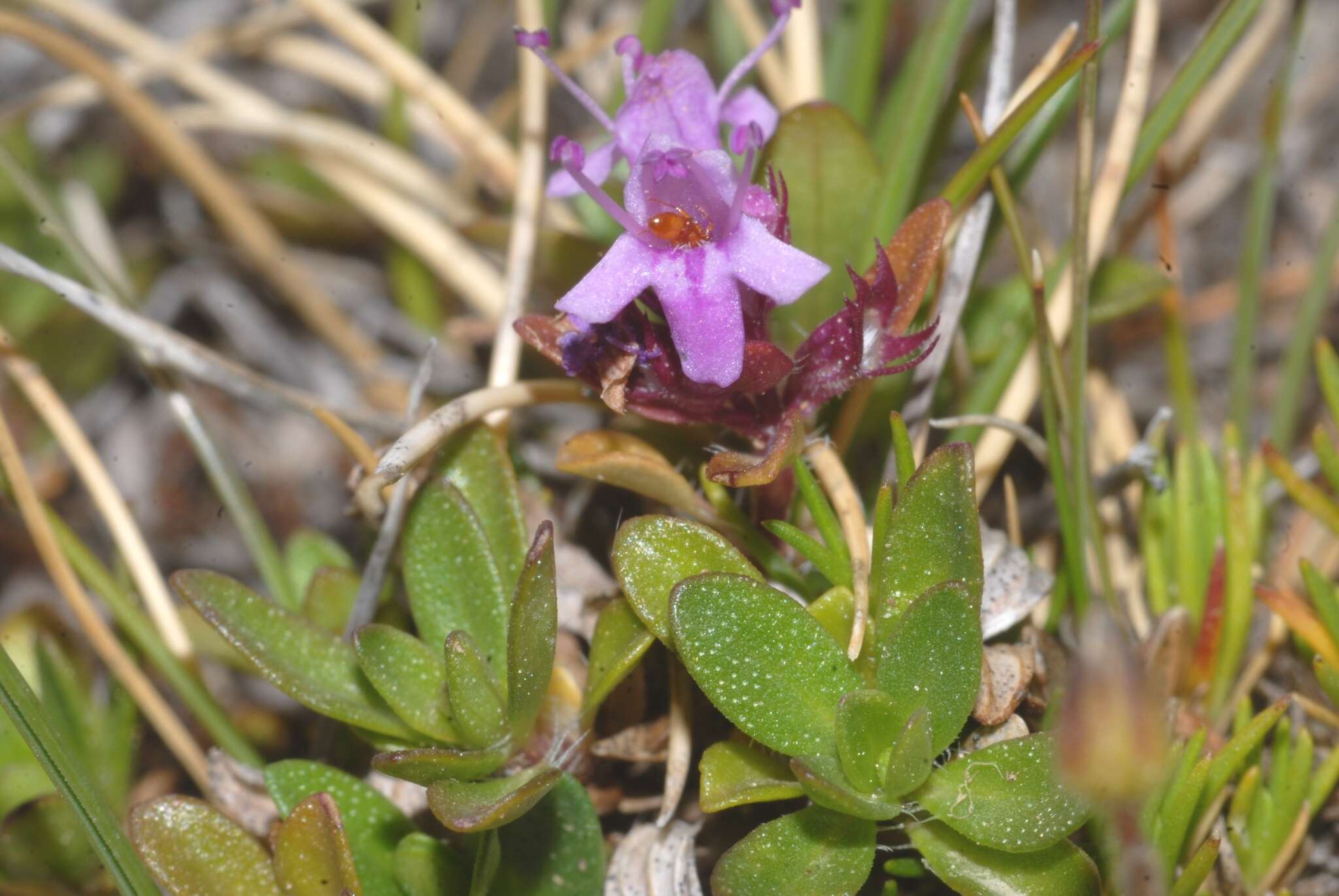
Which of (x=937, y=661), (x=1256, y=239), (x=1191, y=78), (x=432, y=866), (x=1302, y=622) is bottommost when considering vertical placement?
(x=432, y=866)

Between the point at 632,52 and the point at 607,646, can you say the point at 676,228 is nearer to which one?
the point at 632,52

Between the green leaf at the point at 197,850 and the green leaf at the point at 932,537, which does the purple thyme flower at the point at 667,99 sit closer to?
the green leaf at the point at 932,537

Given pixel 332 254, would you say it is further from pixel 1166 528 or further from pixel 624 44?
pixel 1166 528

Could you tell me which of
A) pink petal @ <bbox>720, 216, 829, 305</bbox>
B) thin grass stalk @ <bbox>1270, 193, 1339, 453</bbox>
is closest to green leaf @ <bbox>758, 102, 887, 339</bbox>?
pink petal @ <bbox>720, 216, 829, 305</bbox>

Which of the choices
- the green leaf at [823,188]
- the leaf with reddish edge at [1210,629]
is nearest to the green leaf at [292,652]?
the green leaf at [823,188]

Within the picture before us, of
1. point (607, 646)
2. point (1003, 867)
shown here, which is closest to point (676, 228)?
point (607, 646)

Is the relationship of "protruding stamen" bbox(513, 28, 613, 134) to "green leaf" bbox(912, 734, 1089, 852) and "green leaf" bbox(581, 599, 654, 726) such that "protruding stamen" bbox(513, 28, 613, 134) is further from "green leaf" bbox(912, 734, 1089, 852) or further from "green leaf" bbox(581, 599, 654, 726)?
"green leaf" bbox(912, 734, 1089, 852)

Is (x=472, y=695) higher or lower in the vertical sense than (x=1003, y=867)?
higher
